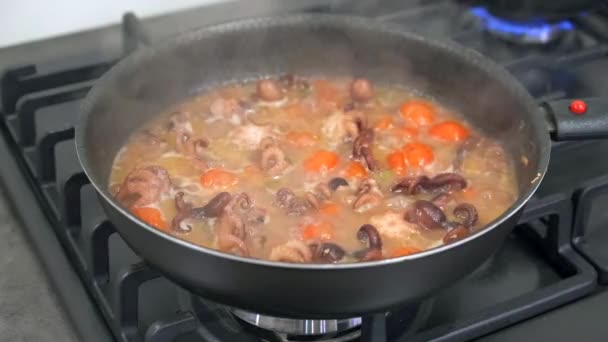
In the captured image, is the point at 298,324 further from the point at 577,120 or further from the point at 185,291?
the point at 577,120

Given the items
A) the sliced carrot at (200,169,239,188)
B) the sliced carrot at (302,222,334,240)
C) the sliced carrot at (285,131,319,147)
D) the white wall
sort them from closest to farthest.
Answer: the sliced carrot at (302,222,334,240), the sliced carrot at (200,169,239,188), the sliced carrot at (285,131,319,147), the white wall

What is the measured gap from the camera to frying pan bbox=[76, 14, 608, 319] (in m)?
0.91

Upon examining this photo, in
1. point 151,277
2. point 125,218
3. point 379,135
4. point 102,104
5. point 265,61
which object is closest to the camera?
point 125,218

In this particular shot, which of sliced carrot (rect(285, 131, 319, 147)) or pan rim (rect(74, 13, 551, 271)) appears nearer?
pan rim (rect(74, 13, 551, 271))

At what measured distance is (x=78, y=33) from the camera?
183 centimetres

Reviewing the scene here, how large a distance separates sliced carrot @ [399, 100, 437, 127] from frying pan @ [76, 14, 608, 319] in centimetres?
4

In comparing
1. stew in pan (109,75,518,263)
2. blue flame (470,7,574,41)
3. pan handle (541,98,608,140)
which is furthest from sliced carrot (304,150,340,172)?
blue flame (470,7,574,41)

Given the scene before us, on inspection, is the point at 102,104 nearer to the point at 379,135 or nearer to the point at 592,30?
the point at 379,135

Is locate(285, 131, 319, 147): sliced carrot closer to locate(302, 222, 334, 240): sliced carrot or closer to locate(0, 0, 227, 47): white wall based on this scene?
locate(302, 222, 334, 240): sliced carrot

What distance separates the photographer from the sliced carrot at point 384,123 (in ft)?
4.96

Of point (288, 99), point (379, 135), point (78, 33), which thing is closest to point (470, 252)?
point (379, 135)

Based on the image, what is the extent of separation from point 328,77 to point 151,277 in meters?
0.71

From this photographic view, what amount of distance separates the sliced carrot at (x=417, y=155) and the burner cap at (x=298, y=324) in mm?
382

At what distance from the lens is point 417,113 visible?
5.01 ft
